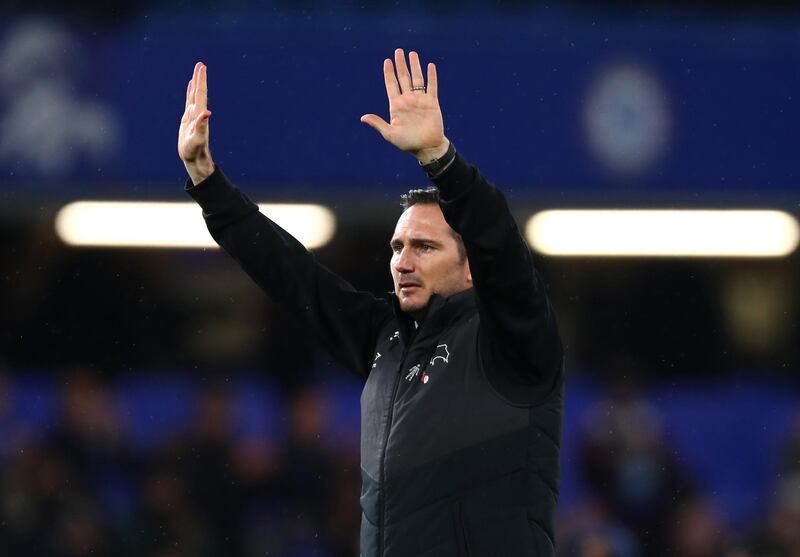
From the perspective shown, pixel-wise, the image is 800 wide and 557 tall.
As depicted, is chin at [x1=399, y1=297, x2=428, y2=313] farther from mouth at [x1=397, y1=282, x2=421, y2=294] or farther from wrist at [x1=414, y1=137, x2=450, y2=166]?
wrist at [x1=414, y1=137, x2=450, y2=166]

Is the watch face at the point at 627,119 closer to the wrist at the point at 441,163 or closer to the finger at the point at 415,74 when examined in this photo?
the finger at the point at 415,74

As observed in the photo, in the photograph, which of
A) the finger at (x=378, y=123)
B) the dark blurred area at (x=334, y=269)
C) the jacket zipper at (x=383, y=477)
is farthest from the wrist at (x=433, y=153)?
the dark blurred area at (x=334, y=269)

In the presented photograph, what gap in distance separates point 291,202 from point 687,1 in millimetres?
2930

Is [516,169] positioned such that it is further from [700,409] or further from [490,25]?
[700,409]

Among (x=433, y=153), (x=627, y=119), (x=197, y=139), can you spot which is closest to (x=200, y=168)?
(x=197, y=139)

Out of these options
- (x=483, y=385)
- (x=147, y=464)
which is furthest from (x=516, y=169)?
(x=483, y=385)

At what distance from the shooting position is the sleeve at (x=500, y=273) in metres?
3.10

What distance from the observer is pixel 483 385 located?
336cm

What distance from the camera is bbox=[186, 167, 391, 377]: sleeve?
12.3ft

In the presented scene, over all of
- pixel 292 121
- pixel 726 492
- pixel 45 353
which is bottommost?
pixel 726 492

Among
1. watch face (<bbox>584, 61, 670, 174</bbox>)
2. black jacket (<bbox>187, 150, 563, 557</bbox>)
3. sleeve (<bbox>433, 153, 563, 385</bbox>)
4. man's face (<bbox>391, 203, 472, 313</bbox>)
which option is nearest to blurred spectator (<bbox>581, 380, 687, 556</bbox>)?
watch face (<bbox>584, 61, 670, 174</bbox>)

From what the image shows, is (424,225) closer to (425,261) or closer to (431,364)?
(425,261)

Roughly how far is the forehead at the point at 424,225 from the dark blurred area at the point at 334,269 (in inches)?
151

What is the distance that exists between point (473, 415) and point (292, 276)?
80 cm
